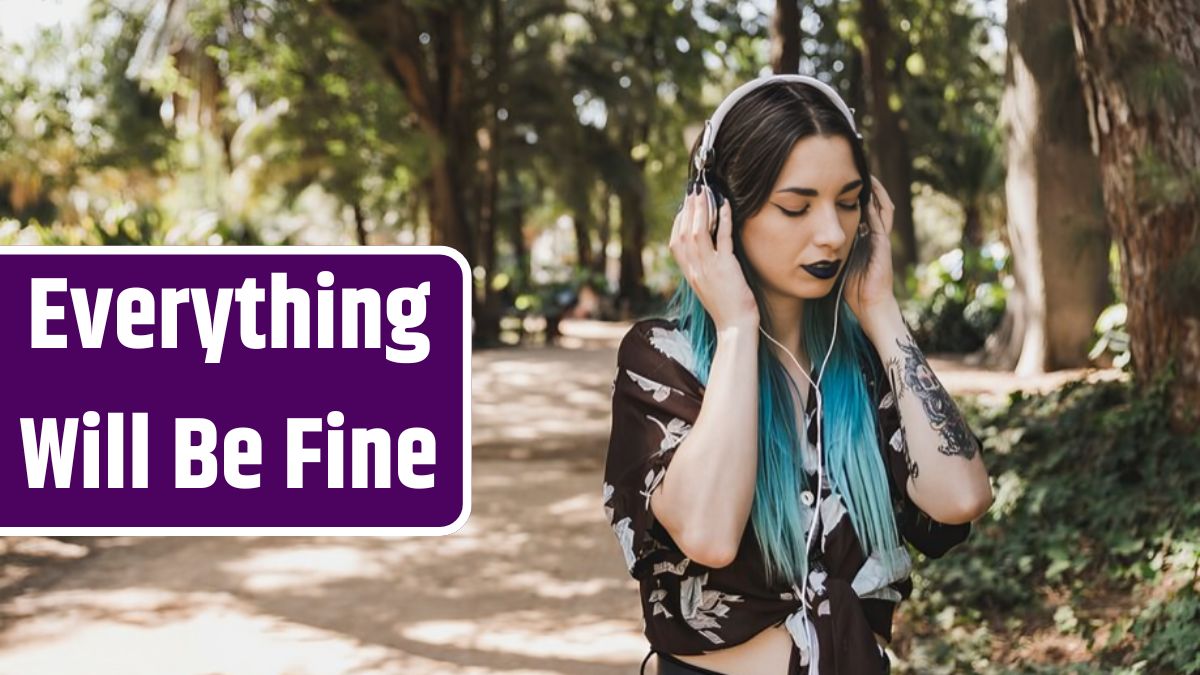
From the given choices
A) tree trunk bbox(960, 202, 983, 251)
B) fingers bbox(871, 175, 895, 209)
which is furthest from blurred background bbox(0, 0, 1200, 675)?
fingers bbox(871, 175, 895, 209)

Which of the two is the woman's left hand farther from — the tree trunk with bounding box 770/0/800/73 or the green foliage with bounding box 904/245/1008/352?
the green foliage with bounding box 904/245/1008/352

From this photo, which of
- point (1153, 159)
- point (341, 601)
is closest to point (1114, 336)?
point (1153, 159)

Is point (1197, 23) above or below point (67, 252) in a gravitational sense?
above

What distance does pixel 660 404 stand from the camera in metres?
1.67

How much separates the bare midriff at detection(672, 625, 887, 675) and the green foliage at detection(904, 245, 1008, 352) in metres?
15.3

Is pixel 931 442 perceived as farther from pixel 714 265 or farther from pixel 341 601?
pixel 341 601

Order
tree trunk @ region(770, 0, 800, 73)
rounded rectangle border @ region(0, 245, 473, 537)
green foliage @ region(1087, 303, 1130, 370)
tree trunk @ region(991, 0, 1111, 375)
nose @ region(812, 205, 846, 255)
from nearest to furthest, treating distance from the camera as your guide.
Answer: nose @ region(812, 205, 846, 255)
rounded rectangle border @ region(0, 245, 473, 537)
green foliage @ region(1087, 303, 1130, 370)
tree trunk @ region(770, 0, 800, 73)
tree trunk @ region(991, 0, 1111, 375)

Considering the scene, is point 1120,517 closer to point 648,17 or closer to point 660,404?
point 660,404

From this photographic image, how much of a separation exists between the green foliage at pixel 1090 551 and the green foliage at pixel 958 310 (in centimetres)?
1031

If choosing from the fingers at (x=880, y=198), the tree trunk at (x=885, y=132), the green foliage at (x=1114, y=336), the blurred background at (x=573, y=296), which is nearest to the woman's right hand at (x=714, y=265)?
the fingers at (x=880, y=198)

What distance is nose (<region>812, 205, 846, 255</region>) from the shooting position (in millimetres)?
1637

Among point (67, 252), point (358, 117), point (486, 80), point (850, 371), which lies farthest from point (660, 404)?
point (486, 80)

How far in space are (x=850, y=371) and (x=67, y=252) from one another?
4.69 ft

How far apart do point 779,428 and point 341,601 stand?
17.5ft
